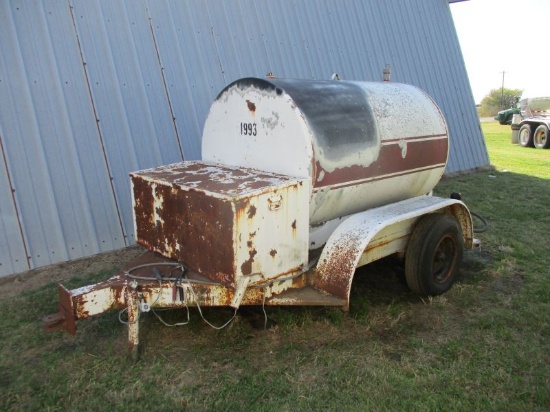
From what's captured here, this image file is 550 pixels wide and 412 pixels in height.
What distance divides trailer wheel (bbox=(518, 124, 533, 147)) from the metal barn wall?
11.7 m

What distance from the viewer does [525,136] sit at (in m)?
16.8

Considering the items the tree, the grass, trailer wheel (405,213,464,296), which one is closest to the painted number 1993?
the grass

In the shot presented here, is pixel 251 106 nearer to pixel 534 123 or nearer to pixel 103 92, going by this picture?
pixel 103 92

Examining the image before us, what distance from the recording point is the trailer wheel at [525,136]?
16.6 m

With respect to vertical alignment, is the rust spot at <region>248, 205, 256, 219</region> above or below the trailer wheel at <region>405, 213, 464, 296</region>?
above

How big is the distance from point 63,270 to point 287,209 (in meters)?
3.05

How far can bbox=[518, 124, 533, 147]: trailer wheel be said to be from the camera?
1656 centimetres

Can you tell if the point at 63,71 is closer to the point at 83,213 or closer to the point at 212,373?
the point at 83,213

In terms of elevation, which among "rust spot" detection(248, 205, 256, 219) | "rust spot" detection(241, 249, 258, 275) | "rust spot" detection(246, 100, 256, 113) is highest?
"rust spot" detection(246, 100, 256, 113)

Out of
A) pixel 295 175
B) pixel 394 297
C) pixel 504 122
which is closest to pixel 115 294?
pixel 295 175

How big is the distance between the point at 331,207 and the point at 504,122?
26979 millimetres

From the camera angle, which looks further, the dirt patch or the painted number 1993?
the dirt patch

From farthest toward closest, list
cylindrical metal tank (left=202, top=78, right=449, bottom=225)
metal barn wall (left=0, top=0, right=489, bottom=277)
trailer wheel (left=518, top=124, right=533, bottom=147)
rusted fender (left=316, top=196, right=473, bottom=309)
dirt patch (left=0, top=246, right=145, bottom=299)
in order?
1. trailer wheel (left=518, top=124, right=533, bottom=147)
2. metal barn wall (left=0, top=0, right=489, bottom=277)
3. dirt patch (left=0, top=246, right=145, bottom=299)
4. cylindrical metal tank (left=202, top=78, right=449, bottom=225)
5. rusted fender (left=316, top=196, right=473, bottom=309)

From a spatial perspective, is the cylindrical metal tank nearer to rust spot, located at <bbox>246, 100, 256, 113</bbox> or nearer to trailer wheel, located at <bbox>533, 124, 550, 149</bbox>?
rust spot, located at <bbox>246, 100, 256, 113</bbox>
